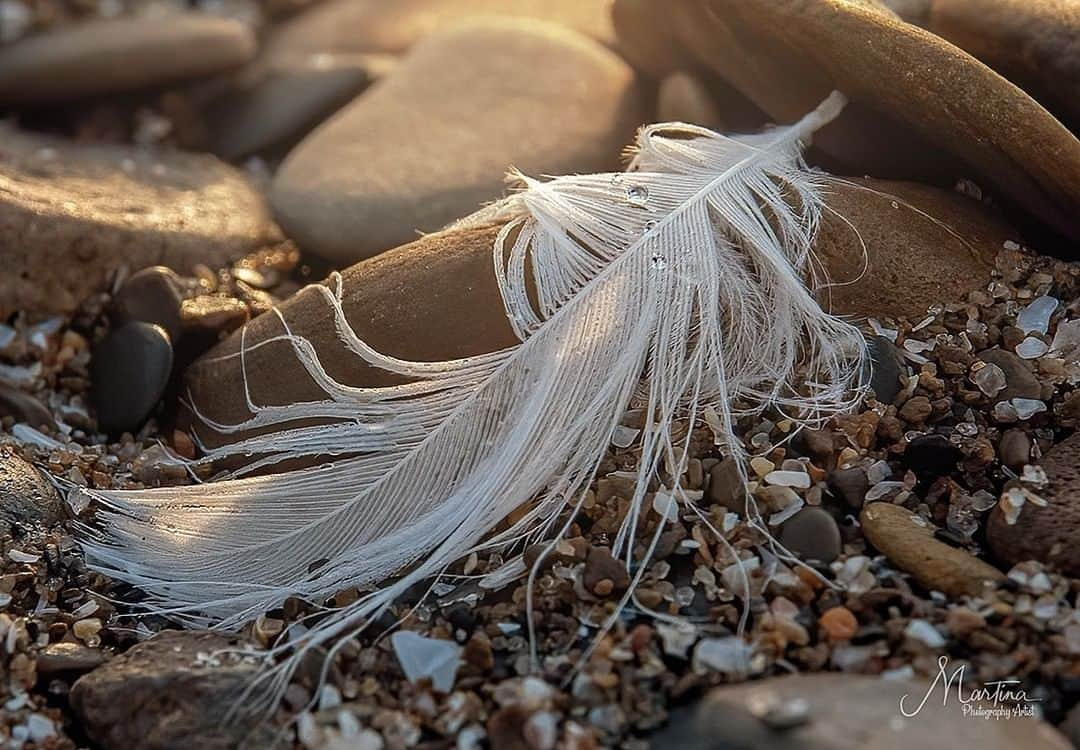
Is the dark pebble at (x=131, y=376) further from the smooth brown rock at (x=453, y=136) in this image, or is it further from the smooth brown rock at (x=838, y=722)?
A: the smooth brown rock at (x=838, y=722)

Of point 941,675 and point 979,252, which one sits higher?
point 979,252

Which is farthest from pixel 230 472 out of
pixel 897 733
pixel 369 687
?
pixel 897 733

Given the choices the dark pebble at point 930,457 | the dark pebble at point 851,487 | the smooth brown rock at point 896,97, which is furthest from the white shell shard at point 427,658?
the smooth brown rock at point 896,97

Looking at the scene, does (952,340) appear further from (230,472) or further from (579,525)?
(230,472)

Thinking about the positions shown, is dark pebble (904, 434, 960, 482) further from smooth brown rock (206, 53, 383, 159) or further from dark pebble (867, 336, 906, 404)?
smooth brown rock (206, 53, 383, 159)

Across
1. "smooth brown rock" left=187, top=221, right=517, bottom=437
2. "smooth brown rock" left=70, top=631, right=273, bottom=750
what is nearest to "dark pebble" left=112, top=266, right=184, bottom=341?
"smooth brown rock" left=187, top=221, right=517, bottom=437

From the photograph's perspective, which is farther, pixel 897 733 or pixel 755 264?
pixel 755 264

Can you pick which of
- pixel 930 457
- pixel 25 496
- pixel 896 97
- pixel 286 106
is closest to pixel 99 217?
pixel 25 496
